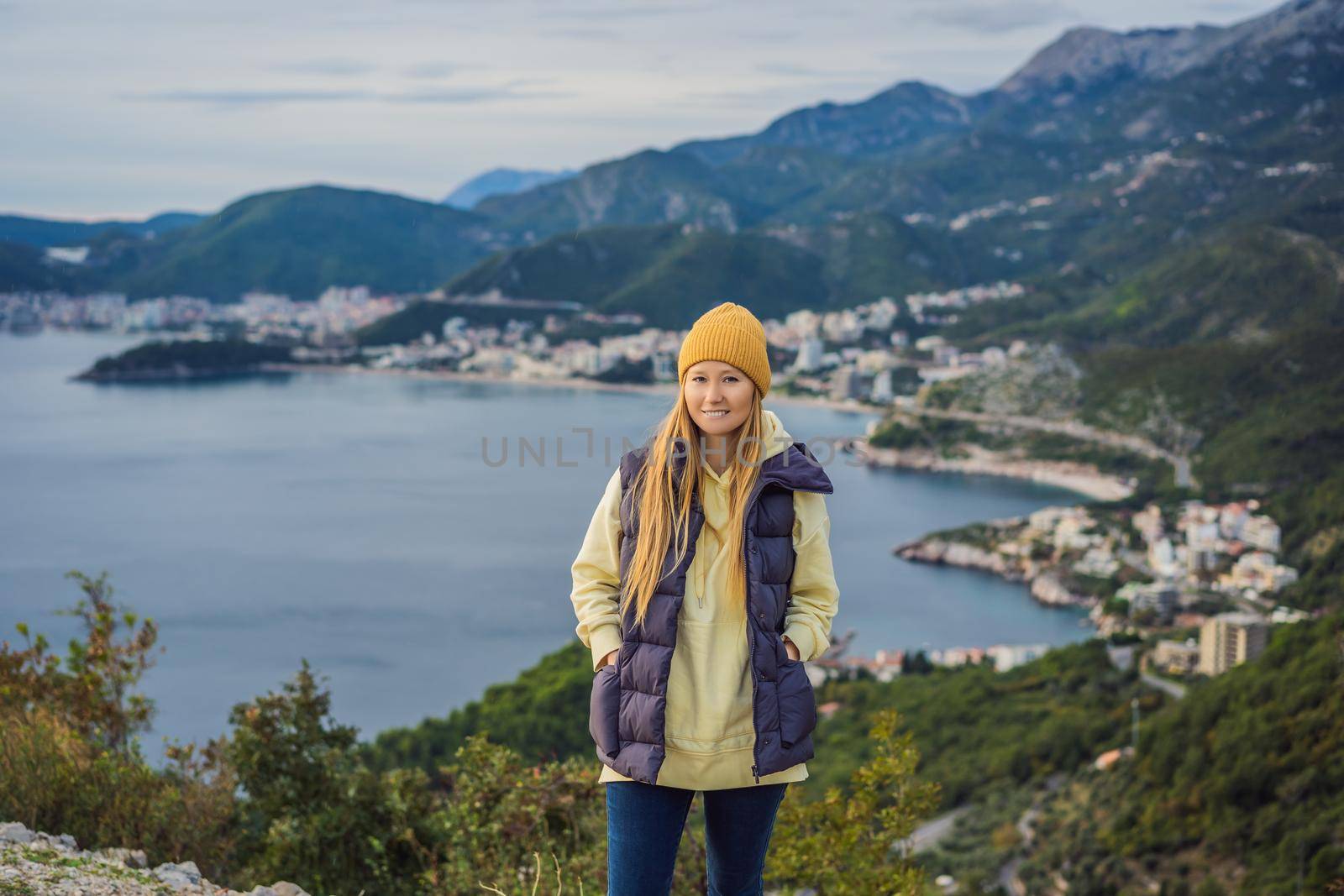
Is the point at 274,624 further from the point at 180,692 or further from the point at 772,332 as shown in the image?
the point at 772,332

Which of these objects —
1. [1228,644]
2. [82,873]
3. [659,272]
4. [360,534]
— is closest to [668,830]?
[82,873]

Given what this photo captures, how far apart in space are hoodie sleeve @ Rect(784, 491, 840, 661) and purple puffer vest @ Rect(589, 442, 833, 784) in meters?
0.01

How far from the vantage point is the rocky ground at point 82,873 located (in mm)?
1323

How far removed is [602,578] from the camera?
3.36ft

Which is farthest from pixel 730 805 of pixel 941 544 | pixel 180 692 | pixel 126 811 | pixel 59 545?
pixel 59 545

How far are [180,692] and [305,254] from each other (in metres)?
52.2

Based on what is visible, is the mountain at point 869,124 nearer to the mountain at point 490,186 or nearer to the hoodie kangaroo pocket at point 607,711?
the mountain at point 490,186

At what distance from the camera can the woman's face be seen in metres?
1.04

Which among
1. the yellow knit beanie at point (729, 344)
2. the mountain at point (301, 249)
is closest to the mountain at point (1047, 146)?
the mountain at point (301, 249)

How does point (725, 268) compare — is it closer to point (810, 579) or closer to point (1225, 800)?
point (1225, 800)

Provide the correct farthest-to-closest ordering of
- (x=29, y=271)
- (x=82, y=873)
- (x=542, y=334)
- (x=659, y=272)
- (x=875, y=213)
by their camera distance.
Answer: (x=875, y=213) < (x=29, y=271) < (x=659, y=272) < (x=542, y=334) < (x=82, y=873)

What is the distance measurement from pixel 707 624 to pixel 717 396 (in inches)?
A: 8.1

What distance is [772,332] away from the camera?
1746 inches

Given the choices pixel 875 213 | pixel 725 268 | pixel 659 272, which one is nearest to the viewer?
pixel 659 272
